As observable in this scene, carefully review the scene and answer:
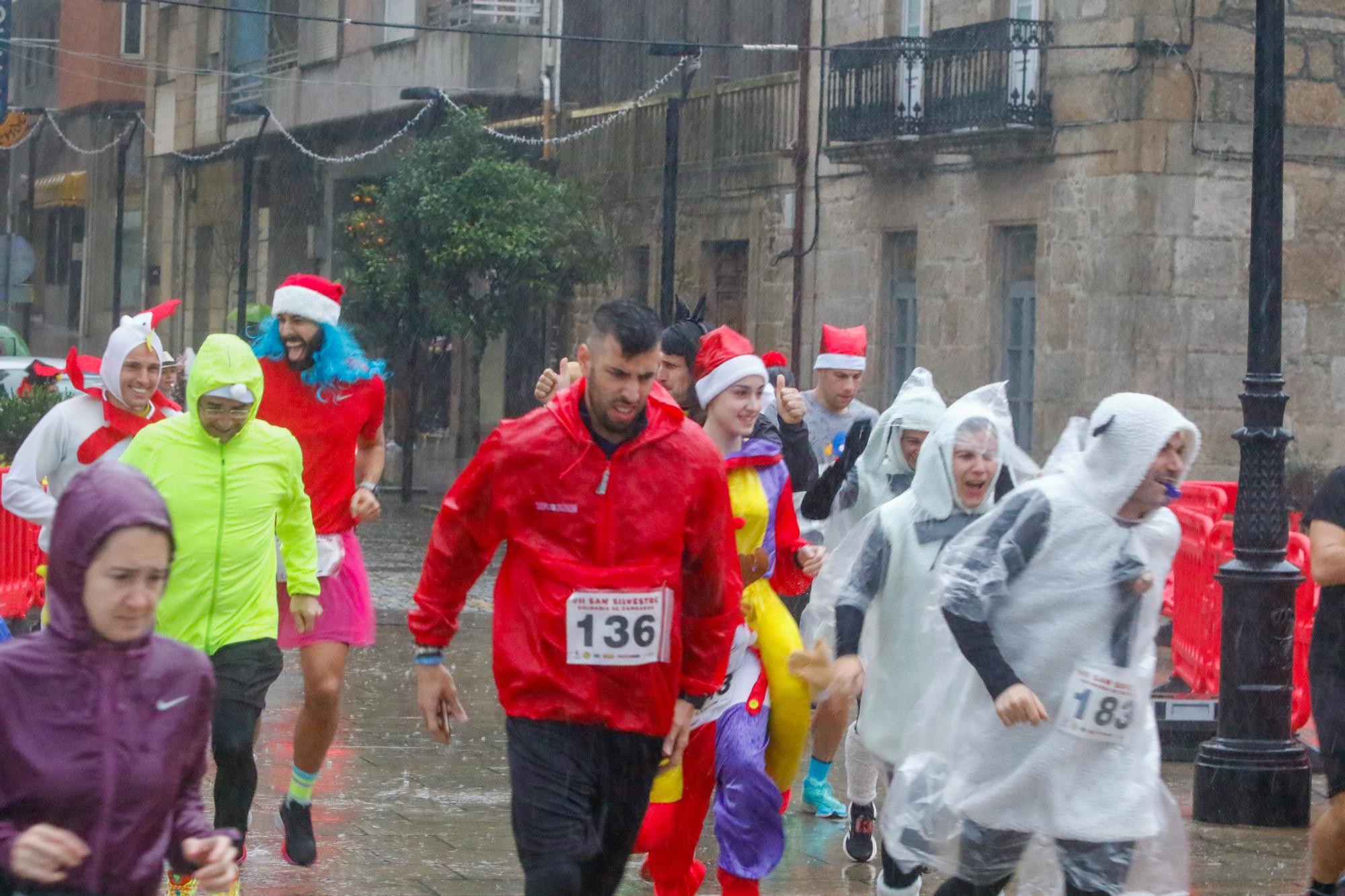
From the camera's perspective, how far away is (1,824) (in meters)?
3.49

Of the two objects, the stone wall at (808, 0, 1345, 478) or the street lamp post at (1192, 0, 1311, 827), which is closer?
the street lamp post at (1192, 0, 1311, 827)

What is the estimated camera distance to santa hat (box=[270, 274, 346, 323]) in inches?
296

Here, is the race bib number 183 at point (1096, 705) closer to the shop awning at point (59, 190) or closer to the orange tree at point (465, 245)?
the orange tree at point (465, 245)

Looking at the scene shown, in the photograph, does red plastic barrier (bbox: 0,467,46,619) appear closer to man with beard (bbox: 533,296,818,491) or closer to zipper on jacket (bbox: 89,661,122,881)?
man with beard (bbox: 533,296,818,491)

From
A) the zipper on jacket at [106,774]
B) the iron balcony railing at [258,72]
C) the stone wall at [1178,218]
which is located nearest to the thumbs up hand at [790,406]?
the zipper on jacket at [106,774]

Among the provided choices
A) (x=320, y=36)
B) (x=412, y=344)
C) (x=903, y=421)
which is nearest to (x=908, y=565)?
(x=903, y=421)

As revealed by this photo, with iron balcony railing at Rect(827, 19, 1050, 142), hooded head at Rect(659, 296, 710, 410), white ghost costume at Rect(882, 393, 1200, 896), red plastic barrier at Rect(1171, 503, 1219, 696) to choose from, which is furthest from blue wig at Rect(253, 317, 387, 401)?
iron balcony railing at Rect(827, 19, 1050, 142)

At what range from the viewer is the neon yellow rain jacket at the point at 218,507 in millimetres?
6191

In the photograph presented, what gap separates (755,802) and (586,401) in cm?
167

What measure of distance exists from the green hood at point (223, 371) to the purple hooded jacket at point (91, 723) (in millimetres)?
2625

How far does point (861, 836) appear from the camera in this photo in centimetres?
751

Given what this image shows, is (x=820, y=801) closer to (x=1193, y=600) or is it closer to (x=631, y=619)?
(x=1193, y=600)

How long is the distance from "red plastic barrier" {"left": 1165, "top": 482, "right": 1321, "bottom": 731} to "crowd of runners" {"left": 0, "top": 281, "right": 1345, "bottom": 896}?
8.05ft

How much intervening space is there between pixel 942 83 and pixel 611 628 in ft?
59.7
